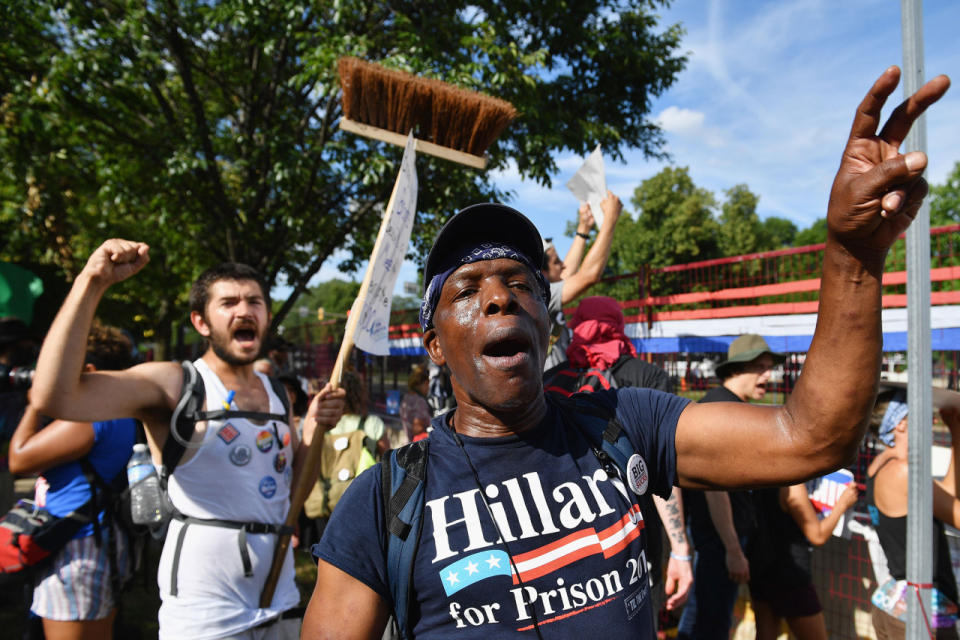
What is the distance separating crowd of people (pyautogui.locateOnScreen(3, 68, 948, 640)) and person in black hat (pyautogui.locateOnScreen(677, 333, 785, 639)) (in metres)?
0.54

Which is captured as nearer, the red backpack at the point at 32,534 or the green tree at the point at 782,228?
the red backpack at the point at 32,534

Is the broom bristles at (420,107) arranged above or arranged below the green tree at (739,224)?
below

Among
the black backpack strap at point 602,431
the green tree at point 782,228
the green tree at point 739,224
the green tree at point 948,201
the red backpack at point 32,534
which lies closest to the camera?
the black backpack strap at point 602,431

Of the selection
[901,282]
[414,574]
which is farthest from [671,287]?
[414,574]

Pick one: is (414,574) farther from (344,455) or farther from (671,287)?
(671,287)

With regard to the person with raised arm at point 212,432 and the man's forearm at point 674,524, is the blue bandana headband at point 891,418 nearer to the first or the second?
the man's forearm at point 674,524

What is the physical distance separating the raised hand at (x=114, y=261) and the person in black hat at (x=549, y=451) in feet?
3.98

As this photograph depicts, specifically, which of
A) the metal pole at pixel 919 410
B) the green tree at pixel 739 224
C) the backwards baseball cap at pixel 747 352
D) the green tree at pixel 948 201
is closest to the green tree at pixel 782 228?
the green tree at pixel 739 224

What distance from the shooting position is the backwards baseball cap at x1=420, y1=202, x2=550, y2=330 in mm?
1563

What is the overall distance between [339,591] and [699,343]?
546 centimetres

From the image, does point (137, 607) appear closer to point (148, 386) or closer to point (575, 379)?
point (148, 386)

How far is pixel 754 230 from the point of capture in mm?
39906

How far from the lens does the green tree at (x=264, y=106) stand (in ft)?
23.6

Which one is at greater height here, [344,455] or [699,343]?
[699,343]
